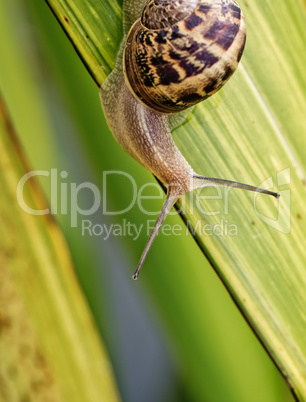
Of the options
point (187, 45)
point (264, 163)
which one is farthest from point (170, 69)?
point (264, 163)

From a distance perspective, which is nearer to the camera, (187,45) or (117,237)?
(187,45)

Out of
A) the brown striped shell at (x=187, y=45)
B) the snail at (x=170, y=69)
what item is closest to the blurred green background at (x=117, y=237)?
the snail at (x=170, y=69)

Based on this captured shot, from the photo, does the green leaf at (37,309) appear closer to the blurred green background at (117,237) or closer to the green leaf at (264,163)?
the blurred green background at (117,237)

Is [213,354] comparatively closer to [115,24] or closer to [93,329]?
[93,329]

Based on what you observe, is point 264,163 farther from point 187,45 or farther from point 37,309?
point 37,309

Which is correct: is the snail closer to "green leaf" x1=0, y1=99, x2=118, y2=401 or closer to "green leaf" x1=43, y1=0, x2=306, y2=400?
"green leaf" x1=43, y1=0, x2=306, y2=400

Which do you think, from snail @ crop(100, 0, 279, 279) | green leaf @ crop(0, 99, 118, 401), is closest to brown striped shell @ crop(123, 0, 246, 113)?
snail @ crop(100, 0, 279, 279)
